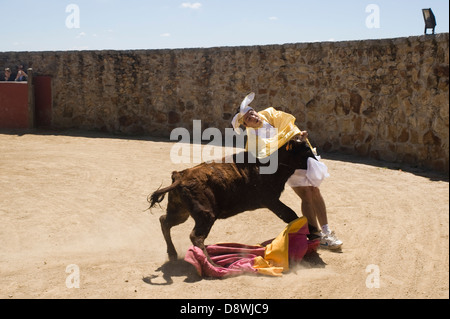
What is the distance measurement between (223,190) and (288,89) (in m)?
6.42

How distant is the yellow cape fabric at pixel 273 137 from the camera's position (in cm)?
469

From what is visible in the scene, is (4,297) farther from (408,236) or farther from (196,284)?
(408,236)

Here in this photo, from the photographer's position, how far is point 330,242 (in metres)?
4.81

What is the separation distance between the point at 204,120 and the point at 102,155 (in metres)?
3.01

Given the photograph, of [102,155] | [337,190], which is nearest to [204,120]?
[102,155]

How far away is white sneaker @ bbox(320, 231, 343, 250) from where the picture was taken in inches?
189

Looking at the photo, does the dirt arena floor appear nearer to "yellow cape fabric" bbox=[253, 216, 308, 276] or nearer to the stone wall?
"yellow cape fabric" bbox=[253, 216, 308, 276]

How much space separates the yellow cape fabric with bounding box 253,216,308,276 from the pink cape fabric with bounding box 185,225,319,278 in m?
0.05

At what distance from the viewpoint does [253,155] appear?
15.5 feet

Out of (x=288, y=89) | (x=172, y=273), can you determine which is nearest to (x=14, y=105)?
(x=288, y=89)

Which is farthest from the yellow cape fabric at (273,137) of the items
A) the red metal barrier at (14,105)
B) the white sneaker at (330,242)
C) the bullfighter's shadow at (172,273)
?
the red metal barrier at (14,105)

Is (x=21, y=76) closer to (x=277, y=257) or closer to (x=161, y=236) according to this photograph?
(x=161, y=236)

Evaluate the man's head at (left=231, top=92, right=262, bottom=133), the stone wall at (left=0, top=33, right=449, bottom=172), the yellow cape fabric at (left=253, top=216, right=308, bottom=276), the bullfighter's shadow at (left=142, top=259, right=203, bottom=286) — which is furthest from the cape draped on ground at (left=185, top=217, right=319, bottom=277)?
the stone wall at (left=0, top=33, right=449, bottom=172)

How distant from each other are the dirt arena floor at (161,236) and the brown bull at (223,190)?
452mm
